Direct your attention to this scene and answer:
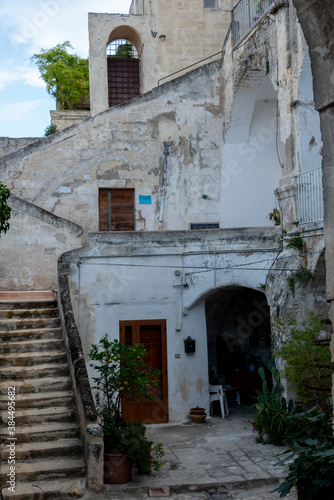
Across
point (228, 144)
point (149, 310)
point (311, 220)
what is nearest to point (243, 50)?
point (228, 144)

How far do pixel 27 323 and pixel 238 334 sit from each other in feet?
22.5

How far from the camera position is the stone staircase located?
24.7 feet

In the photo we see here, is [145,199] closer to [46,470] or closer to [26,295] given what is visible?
[26,295]

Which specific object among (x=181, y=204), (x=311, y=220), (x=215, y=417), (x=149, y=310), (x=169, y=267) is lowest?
(x=215, y=417)

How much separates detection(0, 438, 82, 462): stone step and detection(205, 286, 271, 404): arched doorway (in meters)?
6.73

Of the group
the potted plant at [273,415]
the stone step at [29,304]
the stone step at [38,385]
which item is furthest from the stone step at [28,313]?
the potted plant at [273,415]

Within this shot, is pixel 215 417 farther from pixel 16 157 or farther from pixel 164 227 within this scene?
pixel 16 157

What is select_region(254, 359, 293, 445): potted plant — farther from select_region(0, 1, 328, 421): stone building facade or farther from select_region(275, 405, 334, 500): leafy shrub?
select_region(275, 405, 334, 500): leafy shrub

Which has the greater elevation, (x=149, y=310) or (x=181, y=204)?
(x=181, y=204)

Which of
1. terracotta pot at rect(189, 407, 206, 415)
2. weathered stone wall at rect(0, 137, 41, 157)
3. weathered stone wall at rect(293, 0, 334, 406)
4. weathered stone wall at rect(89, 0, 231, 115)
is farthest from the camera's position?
weathered stone wall at rect(0, 137, 41, 157)

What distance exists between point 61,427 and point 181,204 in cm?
859

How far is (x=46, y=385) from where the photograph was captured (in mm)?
9023

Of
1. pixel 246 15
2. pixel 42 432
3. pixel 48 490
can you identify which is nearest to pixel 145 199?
pixel 246 15

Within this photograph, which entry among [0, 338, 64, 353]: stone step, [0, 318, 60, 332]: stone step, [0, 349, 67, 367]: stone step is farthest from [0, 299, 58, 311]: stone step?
[0, 349, 67, 367]: stone step
